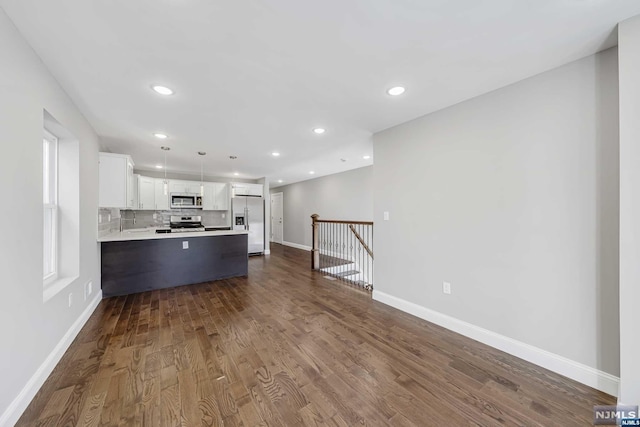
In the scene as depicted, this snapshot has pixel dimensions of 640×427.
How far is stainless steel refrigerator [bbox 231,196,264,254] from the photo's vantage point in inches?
266

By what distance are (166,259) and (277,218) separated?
592cm

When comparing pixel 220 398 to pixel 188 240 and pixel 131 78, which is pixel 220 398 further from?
pixel 188 240

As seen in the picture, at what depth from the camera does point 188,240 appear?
14.1 ft

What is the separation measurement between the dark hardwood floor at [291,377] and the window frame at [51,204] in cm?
81

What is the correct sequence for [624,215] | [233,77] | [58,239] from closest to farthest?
[624,215] < [233,77] < [58,239]

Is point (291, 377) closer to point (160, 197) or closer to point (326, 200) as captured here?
point (160, 197)

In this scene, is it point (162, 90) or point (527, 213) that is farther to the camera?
point (162, 90)

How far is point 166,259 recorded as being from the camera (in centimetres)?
407

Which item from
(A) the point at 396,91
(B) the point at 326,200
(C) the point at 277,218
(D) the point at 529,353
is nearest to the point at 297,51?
(A) the point at 396,91

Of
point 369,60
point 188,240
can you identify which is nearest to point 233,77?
point 369,60

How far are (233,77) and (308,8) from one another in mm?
974

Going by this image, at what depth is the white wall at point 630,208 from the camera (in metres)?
1.43

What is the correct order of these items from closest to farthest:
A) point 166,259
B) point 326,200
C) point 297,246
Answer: point 166,259 → point 326,200 → point 297,246

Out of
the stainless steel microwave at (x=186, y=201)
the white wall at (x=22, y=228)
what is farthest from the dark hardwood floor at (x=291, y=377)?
the stainless steel microwave at (x=186, y=201)
